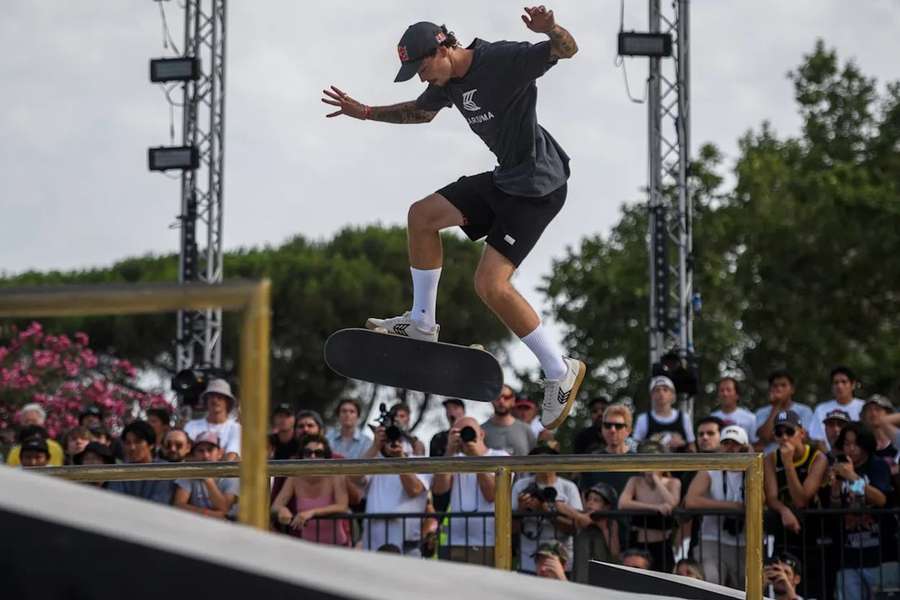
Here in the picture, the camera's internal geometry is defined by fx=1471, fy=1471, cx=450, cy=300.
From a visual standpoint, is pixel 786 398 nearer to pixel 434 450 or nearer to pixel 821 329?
pixel 434 450

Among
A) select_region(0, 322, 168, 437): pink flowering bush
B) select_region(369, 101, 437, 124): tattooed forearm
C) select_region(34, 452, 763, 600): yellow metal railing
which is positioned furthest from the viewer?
select_region(0, 322, 168, 437): pink flowering bush

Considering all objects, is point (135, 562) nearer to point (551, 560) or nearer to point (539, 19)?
point (539, 19)

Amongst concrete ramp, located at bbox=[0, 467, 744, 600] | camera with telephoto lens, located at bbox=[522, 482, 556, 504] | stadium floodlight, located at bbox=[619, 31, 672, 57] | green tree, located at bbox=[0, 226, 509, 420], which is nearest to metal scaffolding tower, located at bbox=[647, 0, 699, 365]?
stadium floodlight, located at bbox=[619, 31, 672, 57]

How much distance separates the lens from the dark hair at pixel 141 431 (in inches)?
409

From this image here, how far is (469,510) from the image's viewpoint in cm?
948

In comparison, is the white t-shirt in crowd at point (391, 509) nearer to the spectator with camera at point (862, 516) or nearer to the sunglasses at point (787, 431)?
the sunglasses at point (787, 431)

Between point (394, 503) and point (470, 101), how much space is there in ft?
12.1

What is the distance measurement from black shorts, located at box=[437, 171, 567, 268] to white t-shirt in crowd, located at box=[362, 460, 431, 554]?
9.41 ft

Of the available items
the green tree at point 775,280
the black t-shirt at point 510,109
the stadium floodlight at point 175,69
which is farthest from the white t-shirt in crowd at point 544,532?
the green tree at point 775,280

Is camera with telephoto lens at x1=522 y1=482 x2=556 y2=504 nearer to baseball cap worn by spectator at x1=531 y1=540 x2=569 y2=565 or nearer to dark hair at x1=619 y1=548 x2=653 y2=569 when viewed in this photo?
baseball cap worn by spectator at x1=531 y1=540 x2=569 y2=565

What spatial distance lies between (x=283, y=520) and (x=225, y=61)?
816 centimetres

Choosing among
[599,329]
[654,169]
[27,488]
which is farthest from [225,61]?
[599,329]

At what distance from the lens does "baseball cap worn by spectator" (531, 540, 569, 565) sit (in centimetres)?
862

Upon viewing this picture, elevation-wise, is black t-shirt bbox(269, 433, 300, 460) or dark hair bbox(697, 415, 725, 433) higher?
dark hair bbox(697, 415, 725, 433)
